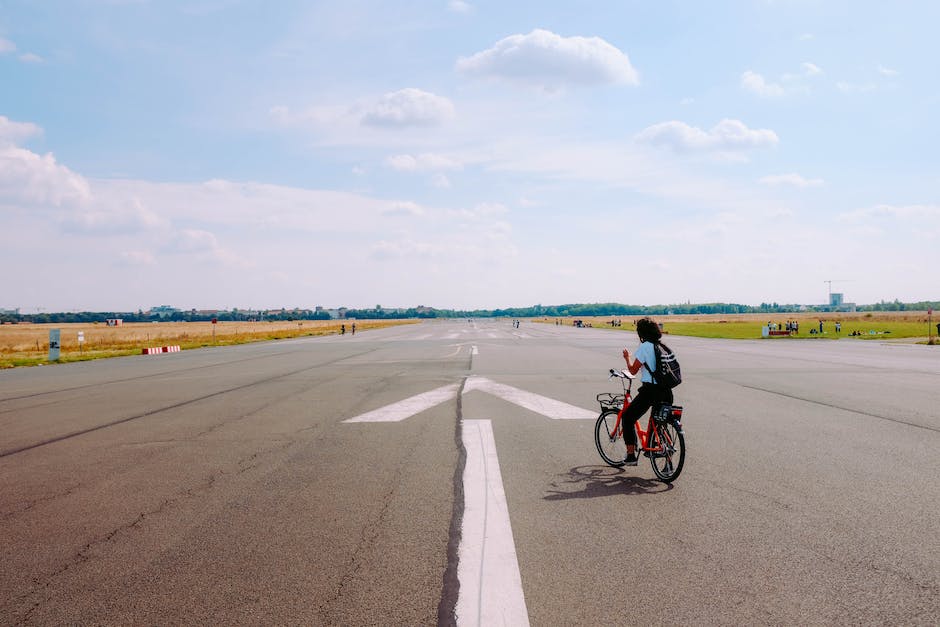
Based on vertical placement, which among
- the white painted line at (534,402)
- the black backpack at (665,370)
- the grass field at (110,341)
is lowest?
the grass field at (110,341)

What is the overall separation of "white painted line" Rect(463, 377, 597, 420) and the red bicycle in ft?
9.78

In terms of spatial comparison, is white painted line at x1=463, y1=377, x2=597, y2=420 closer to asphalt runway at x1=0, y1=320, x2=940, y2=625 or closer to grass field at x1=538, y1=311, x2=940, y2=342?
asphalt runway at x1=0, y1=320, x2=940, y2=625

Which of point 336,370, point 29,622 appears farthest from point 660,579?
point 336,370

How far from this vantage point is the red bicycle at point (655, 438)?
234 inches

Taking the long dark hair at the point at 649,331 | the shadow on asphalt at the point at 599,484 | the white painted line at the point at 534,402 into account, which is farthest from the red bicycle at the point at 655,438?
the white painted line at the point at 534,402

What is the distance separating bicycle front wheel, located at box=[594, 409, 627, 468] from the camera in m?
6.80

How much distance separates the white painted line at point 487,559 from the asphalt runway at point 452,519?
0.02m

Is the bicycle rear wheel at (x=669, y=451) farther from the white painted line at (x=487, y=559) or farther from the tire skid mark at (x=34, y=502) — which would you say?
the tire skid mark at (x=34, y=502)

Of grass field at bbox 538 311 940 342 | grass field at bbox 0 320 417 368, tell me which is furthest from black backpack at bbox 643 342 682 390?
grass field at bbox 0 320 417 368

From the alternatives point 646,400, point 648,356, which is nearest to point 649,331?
point 648,356

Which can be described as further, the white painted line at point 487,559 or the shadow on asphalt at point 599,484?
the shadow on asphalt at point 599,484

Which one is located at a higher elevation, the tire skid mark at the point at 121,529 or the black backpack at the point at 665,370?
the black backpack at the point at 665,370

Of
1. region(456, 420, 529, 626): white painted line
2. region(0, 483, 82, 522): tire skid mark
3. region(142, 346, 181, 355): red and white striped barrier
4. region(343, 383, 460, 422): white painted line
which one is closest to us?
region(456, 420, 529, 626): white painted line

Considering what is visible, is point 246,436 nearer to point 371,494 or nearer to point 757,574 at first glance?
point 371,494
